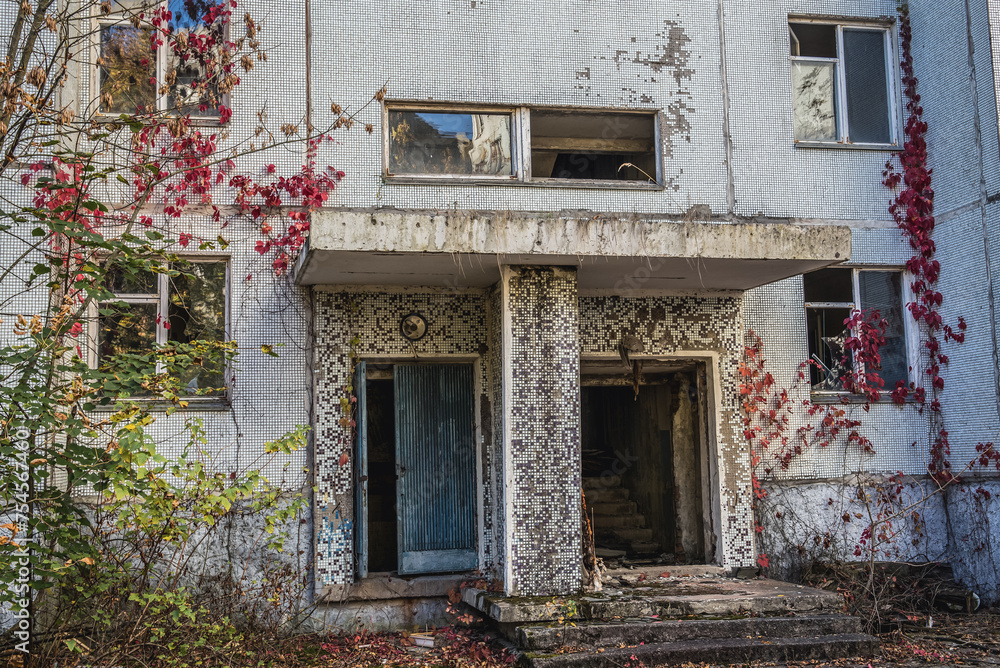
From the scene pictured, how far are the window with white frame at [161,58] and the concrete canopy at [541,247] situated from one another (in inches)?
86.2

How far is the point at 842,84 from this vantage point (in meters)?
9.64

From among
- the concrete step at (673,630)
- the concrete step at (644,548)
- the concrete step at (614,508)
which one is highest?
the concrete step at (614,508)

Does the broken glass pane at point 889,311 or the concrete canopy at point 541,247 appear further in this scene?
the broken glass pane at point 889,311

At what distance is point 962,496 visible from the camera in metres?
8.92

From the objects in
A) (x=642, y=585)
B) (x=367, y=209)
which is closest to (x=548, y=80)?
(x=367, y=209)

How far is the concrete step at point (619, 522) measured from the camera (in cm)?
1171

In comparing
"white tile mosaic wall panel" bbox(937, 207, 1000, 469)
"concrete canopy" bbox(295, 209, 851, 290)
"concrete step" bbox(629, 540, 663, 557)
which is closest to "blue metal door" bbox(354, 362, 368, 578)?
"concrete canopy" bbox(295, 209, 851, 290)

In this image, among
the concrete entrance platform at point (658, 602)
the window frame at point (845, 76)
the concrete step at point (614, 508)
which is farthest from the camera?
the concrete step at point (614, 508)

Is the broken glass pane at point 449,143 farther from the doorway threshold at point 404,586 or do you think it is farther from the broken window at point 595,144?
the doorway threshold at point 404,586

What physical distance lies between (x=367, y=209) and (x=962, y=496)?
6795 mm

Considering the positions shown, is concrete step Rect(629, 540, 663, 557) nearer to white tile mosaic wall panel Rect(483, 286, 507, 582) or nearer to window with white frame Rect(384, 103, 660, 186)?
white tile mosaic wall panel Rect(483, 286, 507, 582)

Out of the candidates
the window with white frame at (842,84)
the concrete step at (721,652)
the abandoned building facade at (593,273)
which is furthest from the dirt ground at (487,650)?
the window with white frame at (842,84)

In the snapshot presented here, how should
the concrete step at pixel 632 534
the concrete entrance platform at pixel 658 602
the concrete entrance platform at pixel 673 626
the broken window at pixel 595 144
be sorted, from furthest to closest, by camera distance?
1. the concrete step at pixel 632 534
2. the broken window at pixel 595 144
3. the concrete entrance platform at pixel 658 602
4. the concrete entrance platform at pixel 673 626

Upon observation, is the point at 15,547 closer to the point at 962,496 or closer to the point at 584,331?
the point at 584,331
